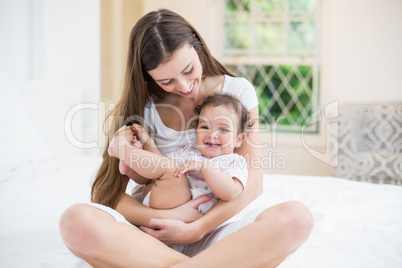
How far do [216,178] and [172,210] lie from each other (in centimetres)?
18

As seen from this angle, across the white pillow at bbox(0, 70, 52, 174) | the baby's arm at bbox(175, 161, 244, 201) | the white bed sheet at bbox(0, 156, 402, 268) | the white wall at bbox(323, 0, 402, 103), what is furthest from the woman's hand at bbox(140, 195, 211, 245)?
the white wall at bbox(323, 0, 402, 103)

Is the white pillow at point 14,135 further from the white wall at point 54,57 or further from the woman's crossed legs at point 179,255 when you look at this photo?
the woman's crossed legs at point 179,255

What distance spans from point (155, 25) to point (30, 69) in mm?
1655

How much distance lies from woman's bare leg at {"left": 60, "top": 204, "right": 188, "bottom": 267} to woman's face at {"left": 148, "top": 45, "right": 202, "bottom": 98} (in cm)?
52

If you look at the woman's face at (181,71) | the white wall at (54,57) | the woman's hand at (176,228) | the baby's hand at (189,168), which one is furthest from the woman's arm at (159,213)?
the white wall at (54,57)

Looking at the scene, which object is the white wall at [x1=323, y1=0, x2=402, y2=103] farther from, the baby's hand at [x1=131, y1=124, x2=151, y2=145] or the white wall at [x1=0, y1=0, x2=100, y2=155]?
the baby's hand at [x1=131, y1=124, x2=151, y2=145]

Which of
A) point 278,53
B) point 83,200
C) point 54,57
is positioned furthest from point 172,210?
point 278,53

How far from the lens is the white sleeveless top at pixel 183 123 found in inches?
61.6

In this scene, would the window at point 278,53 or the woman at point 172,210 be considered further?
the window at point 278,53

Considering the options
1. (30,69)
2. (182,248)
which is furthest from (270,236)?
(30,69)

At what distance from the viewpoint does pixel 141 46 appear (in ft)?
4.73

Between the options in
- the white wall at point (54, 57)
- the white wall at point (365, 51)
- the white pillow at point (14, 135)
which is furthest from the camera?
the white wall at point (365, 51)

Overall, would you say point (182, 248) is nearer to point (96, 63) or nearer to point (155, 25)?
point (155, 25)

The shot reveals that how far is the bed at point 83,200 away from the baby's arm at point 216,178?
3.9 inches
